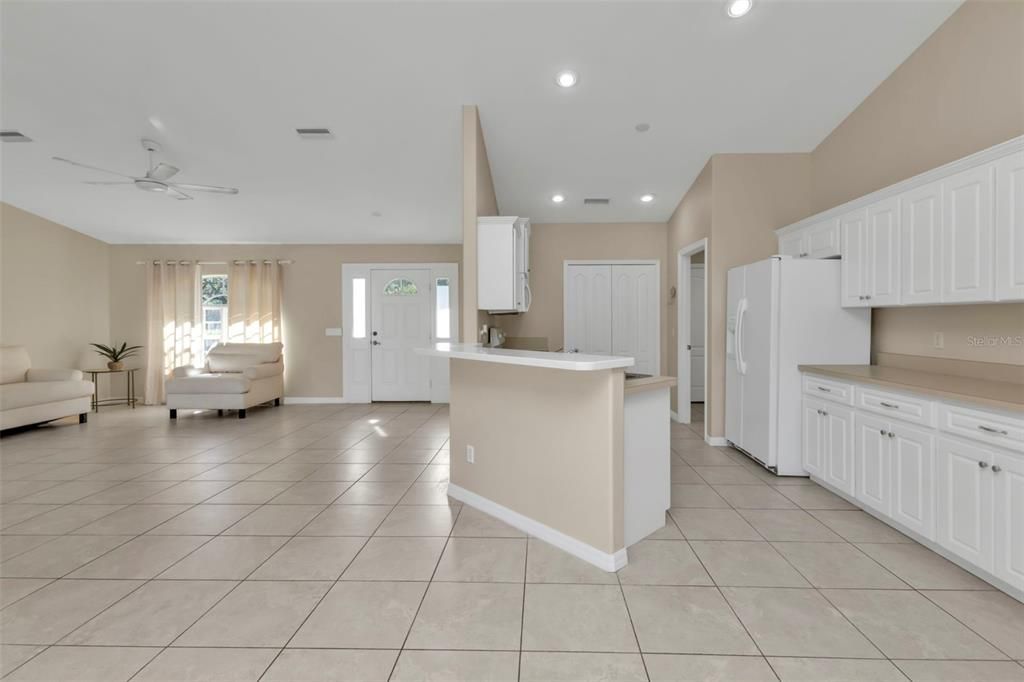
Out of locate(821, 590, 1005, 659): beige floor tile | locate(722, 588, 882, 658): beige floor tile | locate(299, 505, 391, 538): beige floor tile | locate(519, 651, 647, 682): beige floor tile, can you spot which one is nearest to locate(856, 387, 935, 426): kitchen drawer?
locate(821, 590, 1005, 659): beige floor tile

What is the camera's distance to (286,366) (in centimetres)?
680

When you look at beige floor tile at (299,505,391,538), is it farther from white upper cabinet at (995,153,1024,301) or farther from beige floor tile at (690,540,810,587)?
white upper cabinet at (995,153,1024,301)

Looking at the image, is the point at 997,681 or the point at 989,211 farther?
the point at 989,211

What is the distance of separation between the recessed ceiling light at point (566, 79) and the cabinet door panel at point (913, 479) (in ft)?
10.3

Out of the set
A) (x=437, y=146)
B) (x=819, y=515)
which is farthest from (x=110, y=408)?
(x=819, y=515)

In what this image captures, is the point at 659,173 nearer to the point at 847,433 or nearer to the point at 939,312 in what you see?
the point at 939,312

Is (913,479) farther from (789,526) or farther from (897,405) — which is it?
(789,526)

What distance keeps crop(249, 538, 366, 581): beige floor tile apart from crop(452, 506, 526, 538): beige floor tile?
56 cm

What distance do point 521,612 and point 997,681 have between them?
5.39ft

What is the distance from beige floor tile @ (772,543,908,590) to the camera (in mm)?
2014

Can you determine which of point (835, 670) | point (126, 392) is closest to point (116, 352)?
point (126, 392)

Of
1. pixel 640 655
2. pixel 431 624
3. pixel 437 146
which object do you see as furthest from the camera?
pixel 437 146

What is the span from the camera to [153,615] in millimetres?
1815

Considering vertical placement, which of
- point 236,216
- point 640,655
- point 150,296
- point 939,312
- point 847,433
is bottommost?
point 640,655
